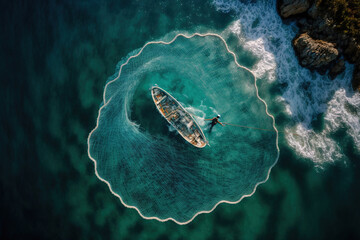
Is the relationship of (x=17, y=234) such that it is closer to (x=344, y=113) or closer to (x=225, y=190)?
(x=225, y=190)

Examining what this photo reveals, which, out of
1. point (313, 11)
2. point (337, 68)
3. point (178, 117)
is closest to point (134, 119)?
point (178, 117)

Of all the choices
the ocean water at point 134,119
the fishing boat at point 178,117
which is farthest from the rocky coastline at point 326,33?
the fishing boat at point 178,117

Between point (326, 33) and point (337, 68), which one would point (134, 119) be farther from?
point (337, 68)

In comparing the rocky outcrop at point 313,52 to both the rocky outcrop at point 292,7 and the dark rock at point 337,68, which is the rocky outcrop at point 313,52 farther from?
the rocky outcrop at point 292,7

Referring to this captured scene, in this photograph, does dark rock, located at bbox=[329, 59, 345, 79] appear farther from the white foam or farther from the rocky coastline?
the white foam

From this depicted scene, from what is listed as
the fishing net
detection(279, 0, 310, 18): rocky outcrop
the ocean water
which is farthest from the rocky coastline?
the fishing net

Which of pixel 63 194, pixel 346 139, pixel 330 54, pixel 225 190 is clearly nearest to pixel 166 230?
pixel 225 190
